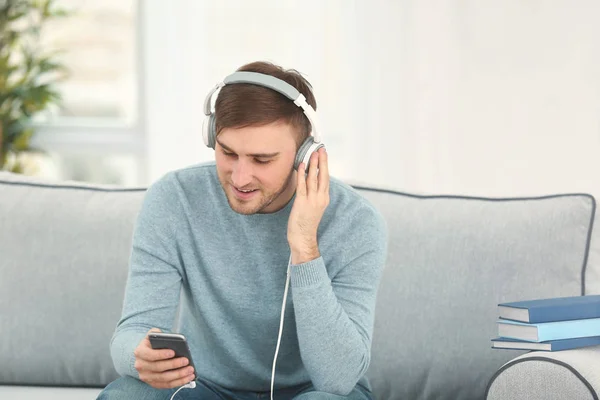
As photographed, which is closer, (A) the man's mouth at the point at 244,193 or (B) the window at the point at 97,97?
(A) the man's mouth at the point at 244,193

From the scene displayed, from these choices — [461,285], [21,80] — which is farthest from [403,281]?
[21,80]

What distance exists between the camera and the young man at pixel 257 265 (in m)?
1.54

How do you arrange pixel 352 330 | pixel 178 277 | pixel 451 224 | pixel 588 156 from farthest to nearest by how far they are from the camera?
1. pixel 588 156
2. pixel 451 224
3. pixel 178 277
4. pixel 352 330

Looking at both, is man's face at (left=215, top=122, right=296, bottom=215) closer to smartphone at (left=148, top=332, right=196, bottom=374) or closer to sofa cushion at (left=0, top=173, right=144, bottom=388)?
smartphone at (left=148, top=332, right=196, bottom=374)

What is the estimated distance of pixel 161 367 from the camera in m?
1.41

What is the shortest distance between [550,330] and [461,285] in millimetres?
314

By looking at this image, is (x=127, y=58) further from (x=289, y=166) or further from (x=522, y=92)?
(x=289, y=166)

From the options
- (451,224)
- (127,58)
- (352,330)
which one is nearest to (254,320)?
(352,330)

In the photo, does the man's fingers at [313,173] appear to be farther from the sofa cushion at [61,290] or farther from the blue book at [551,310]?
the sofa cushion at [61,290]

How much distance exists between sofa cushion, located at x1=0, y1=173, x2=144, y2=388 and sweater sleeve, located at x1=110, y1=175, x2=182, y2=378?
1.06 ft

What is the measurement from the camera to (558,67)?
3.26 m

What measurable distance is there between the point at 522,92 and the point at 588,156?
15.1 inches

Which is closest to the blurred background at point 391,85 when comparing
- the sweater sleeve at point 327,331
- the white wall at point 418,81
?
the white wall at point 418,81

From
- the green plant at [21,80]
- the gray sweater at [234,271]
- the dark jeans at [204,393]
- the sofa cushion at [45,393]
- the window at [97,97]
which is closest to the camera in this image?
the dark jeans at [204,393]
